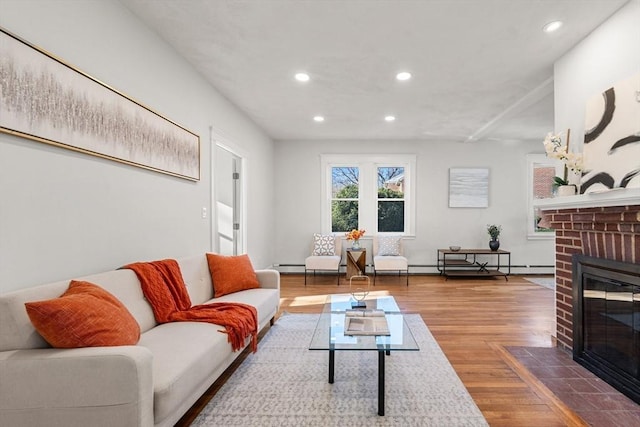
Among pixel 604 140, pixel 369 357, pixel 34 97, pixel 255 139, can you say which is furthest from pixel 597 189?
pixel 255 139

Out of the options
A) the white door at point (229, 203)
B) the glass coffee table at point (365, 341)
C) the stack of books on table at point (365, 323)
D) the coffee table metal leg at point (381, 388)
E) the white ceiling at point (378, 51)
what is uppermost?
the white ceiling at point (378, 51)

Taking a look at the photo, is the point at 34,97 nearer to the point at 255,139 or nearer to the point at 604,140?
the point at 604,140

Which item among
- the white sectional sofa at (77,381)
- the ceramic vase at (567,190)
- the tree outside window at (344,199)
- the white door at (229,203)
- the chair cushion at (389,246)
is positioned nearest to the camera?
the white sectional sofa at (77,381)

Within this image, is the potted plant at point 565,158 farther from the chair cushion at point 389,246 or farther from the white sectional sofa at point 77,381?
the chair cushion at point 389,246

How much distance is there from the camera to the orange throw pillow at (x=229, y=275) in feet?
10.6

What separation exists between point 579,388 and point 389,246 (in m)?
4.17

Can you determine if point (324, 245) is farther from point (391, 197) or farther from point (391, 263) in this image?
point (391, 197)

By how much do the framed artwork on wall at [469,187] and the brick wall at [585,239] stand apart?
12.1 ft

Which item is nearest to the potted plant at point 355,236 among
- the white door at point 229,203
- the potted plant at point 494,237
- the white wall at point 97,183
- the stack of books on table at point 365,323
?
the white door at point 229,203

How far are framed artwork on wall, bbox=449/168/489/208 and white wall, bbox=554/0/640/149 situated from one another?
3.63 meters

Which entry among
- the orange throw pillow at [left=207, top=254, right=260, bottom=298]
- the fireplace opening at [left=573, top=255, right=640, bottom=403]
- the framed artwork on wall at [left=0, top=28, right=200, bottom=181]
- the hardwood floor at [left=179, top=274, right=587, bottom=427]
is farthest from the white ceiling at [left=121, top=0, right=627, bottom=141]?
the hardwood floor at [left=179, top=274, right=587, bottom=427]

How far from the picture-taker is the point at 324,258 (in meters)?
5.96

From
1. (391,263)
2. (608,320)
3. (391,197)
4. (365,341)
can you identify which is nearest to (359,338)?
(365,341)

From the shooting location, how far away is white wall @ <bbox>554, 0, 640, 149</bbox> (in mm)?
2326
